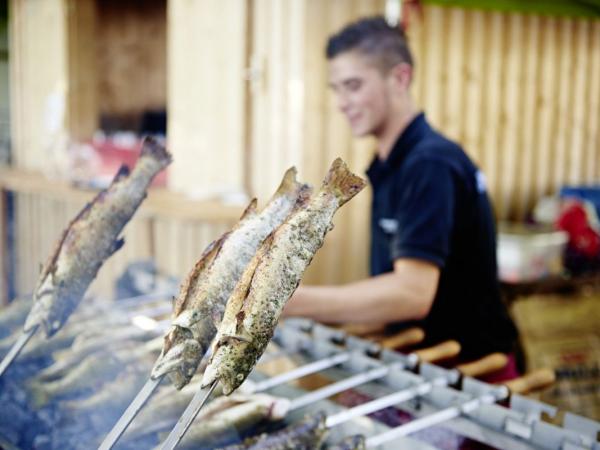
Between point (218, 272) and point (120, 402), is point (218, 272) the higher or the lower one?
the higher one

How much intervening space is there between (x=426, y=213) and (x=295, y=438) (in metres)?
1.25

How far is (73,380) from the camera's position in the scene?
1751 millimetres

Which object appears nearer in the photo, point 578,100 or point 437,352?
point 437,352

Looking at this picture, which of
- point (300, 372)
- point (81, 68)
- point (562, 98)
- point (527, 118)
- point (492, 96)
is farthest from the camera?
point (81, 68)

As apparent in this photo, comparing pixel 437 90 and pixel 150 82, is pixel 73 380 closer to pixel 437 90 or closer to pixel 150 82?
pixel 437 90

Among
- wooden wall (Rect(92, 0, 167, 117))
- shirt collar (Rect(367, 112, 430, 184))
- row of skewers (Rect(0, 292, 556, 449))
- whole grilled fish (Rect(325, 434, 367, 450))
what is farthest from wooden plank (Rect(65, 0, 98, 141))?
whole grilled fish (Rect(325, 434, 367, 450))

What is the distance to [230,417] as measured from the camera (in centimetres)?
156

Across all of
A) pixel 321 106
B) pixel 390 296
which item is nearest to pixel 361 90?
pixel 390 296

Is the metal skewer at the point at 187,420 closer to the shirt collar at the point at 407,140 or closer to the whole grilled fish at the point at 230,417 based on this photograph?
the whole grilled fish at the point at 230,417

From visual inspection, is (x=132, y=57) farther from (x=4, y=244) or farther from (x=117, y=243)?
(x=117, y=243)

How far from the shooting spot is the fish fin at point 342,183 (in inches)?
47.6

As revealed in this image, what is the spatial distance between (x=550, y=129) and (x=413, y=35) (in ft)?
6.71

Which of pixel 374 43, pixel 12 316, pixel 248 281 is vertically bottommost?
pixel 12 316

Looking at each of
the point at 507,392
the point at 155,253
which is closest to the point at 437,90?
the point at 155,253
